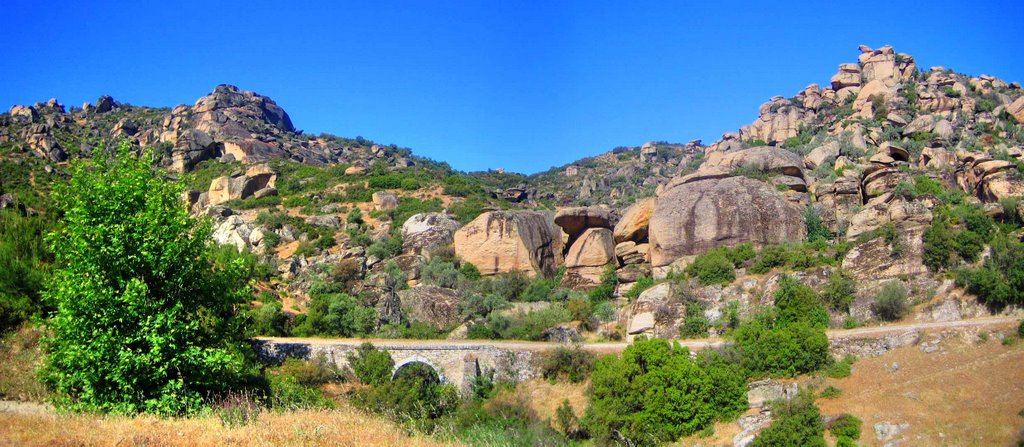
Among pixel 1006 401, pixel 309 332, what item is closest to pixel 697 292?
pixel 1006 401

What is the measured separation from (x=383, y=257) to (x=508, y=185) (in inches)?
1779

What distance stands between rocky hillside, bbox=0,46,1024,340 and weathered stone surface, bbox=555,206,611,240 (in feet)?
0.28

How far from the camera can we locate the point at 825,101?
62.3 m

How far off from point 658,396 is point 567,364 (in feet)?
17.0

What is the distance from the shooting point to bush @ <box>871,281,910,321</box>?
2573 centimetres

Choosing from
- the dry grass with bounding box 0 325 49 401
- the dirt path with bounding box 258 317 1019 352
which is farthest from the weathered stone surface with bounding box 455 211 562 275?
the dry grass with bounding box 0 325 49 401

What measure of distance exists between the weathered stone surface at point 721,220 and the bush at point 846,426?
15.9 meters

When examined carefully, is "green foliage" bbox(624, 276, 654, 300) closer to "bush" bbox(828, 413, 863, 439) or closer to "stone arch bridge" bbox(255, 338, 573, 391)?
"stone arch bridge" bbox(255, 338, 573, 391)

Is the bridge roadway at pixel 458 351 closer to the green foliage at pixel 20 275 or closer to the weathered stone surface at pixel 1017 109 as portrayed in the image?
the green foliage at pixel 20 275

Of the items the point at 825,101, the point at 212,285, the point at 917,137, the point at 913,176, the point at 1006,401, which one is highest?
the point at 825,101

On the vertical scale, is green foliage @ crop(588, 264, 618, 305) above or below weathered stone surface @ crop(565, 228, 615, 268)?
below

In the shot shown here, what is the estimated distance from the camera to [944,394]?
62.7 ft

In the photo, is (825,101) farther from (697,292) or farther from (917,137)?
(697,292)

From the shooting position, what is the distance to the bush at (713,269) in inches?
1226
